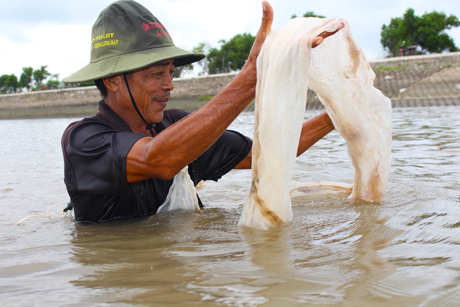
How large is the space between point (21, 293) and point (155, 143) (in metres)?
0.74

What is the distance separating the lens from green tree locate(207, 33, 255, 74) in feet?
172

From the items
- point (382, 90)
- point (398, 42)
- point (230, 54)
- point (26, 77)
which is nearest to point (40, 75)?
point (26, 77)

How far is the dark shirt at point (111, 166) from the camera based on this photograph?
1863 mm

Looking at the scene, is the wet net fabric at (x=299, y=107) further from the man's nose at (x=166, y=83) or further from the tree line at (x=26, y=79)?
the tree line at (x=26, y=79)

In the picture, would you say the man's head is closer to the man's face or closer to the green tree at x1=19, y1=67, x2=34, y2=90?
the man's face

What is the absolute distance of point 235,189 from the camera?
3742 mm

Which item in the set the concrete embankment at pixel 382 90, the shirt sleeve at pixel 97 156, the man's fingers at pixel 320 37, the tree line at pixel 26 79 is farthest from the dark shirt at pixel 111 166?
the tree line at pixel 26 79

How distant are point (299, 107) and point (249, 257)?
72 centimetres

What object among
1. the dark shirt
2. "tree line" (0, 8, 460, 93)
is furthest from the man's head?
"tree line" (0, 8, 460, 93)

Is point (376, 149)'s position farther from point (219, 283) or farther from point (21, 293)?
point (21, 293)

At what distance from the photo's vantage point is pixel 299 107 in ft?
6.21

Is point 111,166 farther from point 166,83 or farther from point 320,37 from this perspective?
point 320,37

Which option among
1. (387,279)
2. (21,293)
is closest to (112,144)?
(21,293)

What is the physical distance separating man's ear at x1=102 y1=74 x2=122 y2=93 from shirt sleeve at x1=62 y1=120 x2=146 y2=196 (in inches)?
8.9
